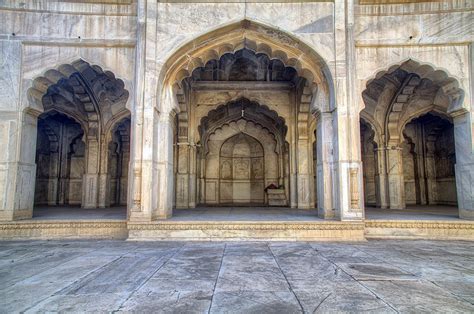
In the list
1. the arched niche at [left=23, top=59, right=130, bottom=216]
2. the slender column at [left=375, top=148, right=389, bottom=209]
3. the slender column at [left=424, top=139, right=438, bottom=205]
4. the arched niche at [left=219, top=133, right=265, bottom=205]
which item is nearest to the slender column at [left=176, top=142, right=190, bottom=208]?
the arched niche at [left=23, top=59, right=130, bottom=216]

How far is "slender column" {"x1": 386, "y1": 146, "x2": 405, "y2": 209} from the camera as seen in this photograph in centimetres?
1180

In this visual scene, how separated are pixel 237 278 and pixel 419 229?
5.37 meters

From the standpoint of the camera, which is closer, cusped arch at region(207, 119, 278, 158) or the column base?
the column base

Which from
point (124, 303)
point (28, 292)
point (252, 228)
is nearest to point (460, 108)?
point (252, 228)

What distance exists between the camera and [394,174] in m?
11.9

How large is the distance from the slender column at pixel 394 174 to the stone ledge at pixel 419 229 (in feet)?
16.3

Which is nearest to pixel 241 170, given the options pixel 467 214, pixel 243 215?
pixel 243 215

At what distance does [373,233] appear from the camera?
7082 mm

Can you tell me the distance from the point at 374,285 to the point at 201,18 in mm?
6645

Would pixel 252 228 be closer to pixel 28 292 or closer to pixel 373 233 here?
pixel 373 233

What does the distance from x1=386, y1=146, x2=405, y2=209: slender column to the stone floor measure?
5994 mm

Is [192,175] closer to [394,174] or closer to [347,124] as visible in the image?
[347,124]

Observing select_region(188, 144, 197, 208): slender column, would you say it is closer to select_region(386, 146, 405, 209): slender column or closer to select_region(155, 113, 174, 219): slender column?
select_region(155, 113, 174, 219): slender column

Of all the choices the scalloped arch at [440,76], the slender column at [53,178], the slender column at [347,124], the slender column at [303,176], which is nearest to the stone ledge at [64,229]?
the slender column at [347,124]
